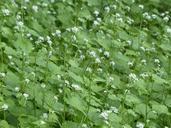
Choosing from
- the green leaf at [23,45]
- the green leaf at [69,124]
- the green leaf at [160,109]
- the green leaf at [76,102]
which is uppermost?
the green leaf at [23,45]

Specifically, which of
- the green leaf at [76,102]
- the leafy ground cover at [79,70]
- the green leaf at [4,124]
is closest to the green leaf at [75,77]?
the leafy ground cover at [79,70]

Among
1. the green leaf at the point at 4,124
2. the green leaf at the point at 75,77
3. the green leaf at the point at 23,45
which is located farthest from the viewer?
the green leaf at the point at 23,45

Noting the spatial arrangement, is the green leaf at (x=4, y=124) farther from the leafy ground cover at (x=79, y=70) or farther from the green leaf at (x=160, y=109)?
the green leaf at (x=160, y=109)

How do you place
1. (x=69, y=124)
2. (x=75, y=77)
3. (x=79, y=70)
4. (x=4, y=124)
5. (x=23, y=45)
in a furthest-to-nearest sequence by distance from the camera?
(x=23, y=45) → (x=79, y=70) → (x=75, y=77) → (x=69, y=124) → (x=4, y=124)

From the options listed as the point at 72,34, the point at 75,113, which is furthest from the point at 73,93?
the point at 72,34

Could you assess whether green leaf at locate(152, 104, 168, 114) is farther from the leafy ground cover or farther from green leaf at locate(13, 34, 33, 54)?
green leaf at locate(13, 34, 33, 54)

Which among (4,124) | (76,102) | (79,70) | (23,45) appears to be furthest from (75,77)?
(4,124)

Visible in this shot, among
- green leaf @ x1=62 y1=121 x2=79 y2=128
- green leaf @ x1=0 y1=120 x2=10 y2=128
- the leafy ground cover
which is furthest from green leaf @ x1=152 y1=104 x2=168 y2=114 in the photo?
green leaf @ x1=0 y1=120 x2=10 y2=128

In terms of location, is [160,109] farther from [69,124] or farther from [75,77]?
[69,124]
